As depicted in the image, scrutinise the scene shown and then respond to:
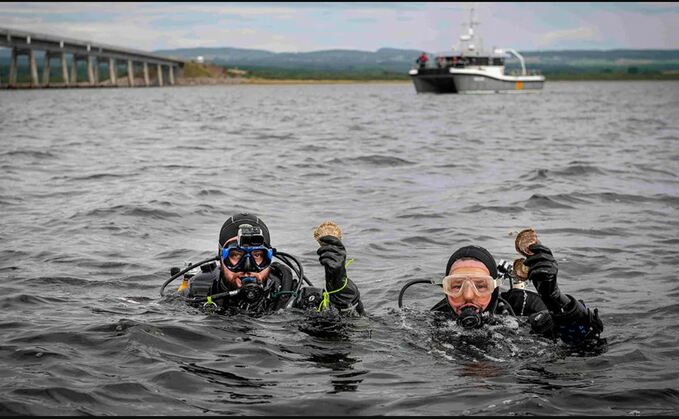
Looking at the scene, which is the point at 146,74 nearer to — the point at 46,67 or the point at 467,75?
the point at 46,67

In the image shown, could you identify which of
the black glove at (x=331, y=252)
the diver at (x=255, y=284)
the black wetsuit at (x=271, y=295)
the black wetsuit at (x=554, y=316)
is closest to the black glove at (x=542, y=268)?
the black wetsuit at (x=554, y=316)

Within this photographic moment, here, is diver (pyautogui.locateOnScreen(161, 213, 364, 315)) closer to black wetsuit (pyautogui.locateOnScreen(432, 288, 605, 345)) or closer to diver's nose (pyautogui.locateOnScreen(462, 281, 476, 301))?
diver's nose (pyautogui.locateOnScreen(462, 281, 476, 301))

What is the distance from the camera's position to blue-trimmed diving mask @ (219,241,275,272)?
26.2ft

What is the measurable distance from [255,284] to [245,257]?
27cm

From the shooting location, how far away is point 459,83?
317ft

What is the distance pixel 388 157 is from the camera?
25312 millimetres

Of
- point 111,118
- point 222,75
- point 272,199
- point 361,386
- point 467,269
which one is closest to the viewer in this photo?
point 361,386

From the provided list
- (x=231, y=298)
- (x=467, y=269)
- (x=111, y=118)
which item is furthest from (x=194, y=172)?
(x=111, y=118)

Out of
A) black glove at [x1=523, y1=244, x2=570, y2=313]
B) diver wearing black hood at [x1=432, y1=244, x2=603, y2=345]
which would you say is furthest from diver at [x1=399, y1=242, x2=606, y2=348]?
black glove at [x1=523, y1=244, x2=570, y2=313]

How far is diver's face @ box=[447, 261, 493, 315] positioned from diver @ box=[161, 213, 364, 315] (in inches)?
34.7

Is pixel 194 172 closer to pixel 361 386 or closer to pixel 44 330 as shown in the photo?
pixel 44 330

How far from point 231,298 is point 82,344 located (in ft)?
4.89

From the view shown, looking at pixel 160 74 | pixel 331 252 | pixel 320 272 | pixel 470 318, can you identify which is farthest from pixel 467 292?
pixel 160 74

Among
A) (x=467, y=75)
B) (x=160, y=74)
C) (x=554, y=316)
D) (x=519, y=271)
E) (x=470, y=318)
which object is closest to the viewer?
(x=554, y=316)
